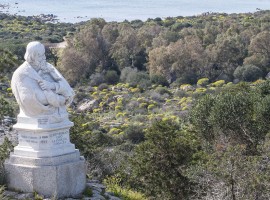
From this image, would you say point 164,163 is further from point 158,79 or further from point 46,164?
point 158,79

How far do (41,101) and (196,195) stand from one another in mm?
6781

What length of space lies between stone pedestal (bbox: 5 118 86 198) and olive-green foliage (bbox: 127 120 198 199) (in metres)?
5.88

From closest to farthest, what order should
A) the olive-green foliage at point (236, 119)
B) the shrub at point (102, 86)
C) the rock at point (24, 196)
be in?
the rock at point (24, 196) < the olive-green foliage at point (236, 119) < the shrub at point (102, 86)

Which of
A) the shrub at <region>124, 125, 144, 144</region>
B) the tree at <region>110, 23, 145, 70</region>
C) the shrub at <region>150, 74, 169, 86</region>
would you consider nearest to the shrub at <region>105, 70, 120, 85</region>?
the tree at <region>110, 23, 145, 70</region>

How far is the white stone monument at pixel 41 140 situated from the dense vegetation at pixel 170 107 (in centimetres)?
196

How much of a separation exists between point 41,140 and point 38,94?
34.8 inches

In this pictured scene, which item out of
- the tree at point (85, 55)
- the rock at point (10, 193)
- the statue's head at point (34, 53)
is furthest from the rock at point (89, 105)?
the rock at point (10, 193)

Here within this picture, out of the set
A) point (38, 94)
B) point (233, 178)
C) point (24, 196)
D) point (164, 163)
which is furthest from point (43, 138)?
point (164, 163)

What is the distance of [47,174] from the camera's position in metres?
13.5

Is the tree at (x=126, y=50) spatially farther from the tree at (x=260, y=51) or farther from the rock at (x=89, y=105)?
the rock at (x=89, y=105)

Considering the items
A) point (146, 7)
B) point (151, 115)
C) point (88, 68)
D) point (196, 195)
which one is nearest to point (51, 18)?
point (146, 7)

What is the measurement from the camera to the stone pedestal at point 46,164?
44.4 ft

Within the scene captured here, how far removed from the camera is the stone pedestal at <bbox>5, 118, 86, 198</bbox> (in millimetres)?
13539

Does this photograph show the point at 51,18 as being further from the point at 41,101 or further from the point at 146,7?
the point at 41,101
